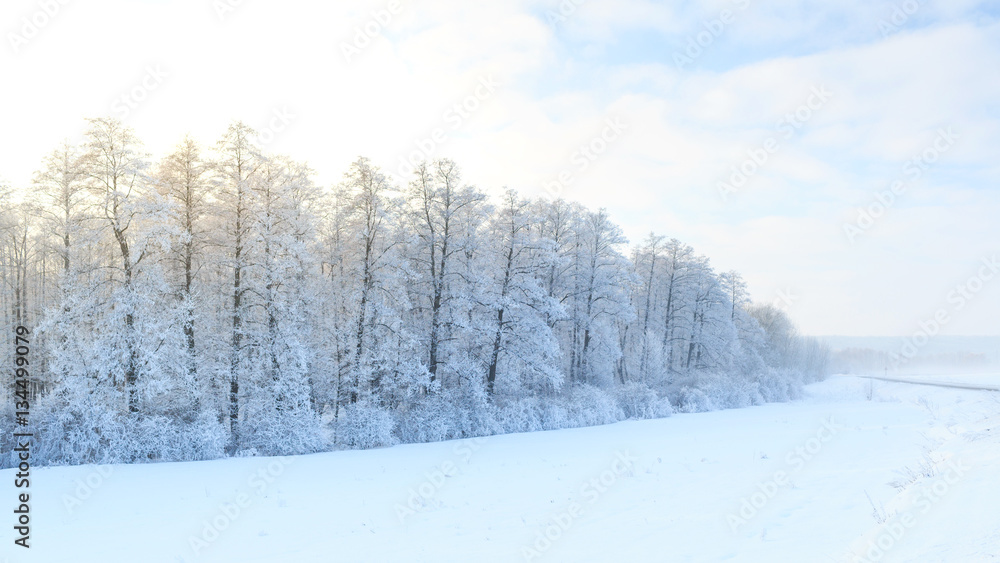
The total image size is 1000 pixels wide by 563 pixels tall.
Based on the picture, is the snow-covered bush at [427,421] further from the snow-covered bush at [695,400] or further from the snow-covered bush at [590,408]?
the snow-covered bush at [695,400]

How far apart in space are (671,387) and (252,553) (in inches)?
1407

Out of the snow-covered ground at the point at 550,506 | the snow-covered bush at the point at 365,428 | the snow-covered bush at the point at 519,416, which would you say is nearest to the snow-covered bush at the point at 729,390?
the snow-covered bush at the point at 519,416

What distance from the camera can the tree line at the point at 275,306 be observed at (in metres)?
18.2

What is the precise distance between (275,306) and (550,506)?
49.0 feet

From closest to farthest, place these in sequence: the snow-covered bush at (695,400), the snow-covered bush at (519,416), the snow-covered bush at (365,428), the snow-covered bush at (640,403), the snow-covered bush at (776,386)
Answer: the snow-covered bush at (365,428), the snow-covered bush at (519,416), the snow-covered bush at (640,403), the snow-covered bush at (695,400), the snow-covered bush at (776,386)

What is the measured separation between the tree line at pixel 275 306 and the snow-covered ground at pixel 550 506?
9.29ft

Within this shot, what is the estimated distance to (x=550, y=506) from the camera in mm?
11211

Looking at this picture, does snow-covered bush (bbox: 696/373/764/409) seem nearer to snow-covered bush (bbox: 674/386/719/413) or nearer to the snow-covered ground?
snow-covered bush (bbox: 674/386/719/413)

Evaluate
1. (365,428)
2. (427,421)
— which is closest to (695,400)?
(427,421)

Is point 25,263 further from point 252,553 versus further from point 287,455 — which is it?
point 252,553

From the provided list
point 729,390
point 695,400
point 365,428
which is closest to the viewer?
point 365,428

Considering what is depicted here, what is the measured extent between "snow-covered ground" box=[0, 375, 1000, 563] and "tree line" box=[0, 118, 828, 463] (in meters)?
2.83

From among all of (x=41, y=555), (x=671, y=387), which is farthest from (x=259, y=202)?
(x=671, y=387)

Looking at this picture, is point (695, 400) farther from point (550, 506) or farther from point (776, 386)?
point (550, 506)
